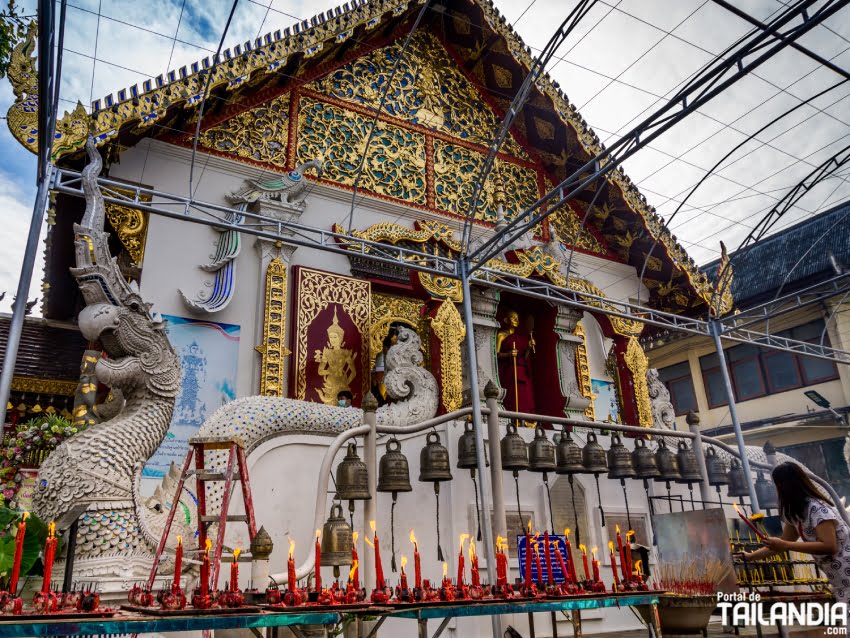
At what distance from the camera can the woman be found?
2.82 meters

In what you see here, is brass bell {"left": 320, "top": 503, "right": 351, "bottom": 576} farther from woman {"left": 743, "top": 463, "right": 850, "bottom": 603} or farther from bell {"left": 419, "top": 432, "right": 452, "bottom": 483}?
woman {"left": 743, "top": 463, "right": 850, "bottom": 603}

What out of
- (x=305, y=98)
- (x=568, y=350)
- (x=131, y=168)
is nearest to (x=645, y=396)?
(x=568, y=350)

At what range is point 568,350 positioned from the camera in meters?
8.08

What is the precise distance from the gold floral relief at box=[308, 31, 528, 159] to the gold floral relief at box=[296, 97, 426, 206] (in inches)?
10.4

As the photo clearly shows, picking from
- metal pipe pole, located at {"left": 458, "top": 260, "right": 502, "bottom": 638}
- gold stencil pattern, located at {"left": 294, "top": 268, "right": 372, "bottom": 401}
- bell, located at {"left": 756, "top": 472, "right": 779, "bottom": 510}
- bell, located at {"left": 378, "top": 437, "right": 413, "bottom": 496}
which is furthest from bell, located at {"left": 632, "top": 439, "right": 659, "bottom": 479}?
gold stencil pattern, located at {"left": 294, "top": 268, "right": 372, "bottom": 401}

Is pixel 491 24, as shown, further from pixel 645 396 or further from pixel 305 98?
pixel 645 396

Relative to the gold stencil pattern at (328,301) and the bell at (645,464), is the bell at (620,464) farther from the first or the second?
the gold stencil pattern at (328,301)

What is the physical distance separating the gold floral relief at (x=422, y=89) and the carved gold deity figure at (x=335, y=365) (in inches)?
120

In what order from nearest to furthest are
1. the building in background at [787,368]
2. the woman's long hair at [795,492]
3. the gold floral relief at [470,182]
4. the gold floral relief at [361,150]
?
the woman's long hair at [795,492] → the gold floral relief at [361,150] → the gold floral relief at [470,182] → the building in background at [787,368]

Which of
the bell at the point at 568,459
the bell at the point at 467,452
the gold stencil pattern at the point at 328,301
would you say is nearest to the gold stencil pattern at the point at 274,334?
the gold stencil pattern at the point at 328,301

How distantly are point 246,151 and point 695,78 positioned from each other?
470 centimetres

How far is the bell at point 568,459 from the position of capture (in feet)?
19.1

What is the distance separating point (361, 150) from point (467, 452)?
4.26m

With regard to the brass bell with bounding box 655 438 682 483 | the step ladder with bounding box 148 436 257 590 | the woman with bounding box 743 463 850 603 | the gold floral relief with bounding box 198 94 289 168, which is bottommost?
the woman with bounding box 743 463 850 603
